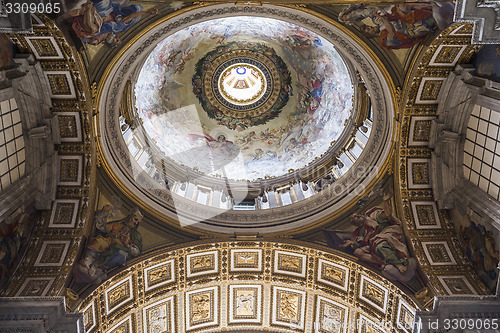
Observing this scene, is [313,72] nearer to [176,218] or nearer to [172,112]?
[172,112]

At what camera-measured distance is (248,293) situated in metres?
18.7

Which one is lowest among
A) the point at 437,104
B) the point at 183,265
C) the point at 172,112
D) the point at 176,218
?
the point at 183,265

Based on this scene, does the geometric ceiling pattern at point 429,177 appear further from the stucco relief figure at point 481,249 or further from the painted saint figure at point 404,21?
the painted saint figure at point 404,21

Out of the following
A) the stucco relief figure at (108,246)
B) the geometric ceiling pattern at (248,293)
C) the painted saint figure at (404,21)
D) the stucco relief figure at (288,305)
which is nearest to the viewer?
the painted saint figure at (404,21)

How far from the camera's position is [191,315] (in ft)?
60.3

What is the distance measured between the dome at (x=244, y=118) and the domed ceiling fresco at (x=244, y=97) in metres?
0.05

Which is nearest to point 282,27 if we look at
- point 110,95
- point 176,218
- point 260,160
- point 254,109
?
point 254,109

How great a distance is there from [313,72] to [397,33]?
25.1 feet

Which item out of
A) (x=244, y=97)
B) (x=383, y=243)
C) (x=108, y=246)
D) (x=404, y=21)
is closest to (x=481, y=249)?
(x=383, y=243)

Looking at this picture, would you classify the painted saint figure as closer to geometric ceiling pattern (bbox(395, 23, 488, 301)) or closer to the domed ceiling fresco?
geometric ceiling pattern (bbox(395, 23, 488, 301))

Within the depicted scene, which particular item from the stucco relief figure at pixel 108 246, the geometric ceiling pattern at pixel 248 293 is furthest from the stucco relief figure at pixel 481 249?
the stucco relief figure at pixel 108 246

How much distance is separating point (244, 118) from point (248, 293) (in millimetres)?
9071

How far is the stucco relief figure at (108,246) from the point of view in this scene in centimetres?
1490

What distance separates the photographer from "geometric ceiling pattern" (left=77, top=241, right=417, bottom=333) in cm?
1612
